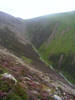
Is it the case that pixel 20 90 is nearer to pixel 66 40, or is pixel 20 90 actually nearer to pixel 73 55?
pixel 73 55

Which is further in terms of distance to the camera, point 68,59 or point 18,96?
point 68,59

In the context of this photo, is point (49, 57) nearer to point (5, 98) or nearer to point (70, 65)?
point (70, 65)

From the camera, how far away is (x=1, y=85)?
1104cm

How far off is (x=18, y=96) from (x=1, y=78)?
2.14 m

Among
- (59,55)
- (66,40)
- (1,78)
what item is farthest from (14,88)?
(66,40)

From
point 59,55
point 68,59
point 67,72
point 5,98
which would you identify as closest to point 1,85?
point 5,98

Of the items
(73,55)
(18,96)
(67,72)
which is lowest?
(67,72)

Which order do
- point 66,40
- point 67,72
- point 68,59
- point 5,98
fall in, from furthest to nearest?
point 66,40 < point 68,59 < point 67,72 < point 5,98

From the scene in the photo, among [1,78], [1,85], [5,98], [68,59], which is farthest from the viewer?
[68,59]

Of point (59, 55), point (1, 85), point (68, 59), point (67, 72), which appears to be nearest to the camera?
point (1, 85)

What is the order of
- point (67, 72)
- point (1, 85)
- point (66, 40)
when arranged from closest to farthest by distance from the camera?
1. point (1, 85)
2. point (67, 72)
3. point (66, 40)

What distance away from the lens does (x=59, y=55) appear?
200ft

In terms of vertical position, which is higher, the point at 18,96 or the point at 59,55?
the point at 18,96

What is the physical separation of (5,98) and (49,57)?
178ft
